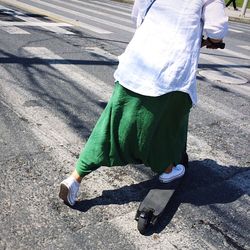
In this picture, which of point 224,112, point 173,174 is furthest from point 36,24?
point 173,174

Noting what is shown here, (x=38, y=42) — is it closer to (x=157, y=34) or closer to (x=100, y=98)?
(x=100, y=98)

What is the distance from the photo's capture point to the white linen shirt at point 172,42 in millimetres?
2748

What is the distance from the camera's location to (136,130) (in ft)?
9.53

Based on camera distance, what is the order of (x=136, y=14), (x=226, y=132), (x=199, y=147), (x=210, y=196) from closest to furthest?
(x=136, y=14) < (x=210, y=196) < (x=199, y=147) < (x=226, y=132)

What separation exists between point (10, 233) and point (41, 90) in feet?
9.66

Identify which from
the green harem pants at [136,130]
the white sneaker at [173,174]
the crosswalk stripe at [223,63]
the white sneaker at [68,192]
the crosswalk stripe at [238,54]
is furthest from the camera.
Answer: the crosswalk stripe at [238,54]

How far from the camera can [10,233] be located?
Answer: 8.64ft

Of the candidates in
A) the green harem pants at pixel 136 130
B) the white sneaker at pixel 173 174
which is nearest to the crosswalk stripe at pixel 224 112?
the white sneaker at pixel 173 174

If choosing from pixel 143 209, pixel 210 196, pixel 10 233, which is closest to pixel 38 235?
pixel 10 233

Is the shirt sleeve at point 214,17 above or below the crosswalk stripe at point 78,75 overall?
above

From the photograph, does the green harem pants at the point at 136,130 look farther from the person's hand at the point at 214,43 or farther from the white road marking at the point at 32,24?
the white road marking at the point at 32,24

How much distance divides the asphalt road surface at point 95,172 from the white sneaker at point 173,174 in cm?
15

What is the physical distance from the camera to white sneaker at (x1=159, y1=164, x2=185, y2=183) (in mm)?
3301

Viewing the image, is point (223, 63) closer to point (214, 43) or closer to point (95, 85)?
point (95, 85)
